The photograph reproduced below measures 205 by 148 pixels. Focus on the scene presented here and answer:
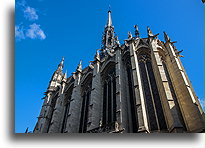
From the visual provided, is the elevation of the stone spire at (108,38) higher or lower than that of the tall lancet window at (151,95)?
higher

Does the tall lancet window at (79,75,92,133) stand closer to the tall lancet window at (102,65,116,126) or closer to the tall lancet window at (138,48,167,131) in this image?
the tall lancet window at (102,65,116,126)

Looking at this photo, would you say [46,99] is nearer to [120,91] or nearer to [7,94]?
[120,91]

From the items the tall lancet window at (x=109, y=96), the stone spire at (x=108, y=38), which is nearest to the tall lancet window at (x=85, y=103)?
the tall lancet window at (x=109, y=96)

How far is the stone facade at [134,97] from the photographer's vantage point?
29.3 feet

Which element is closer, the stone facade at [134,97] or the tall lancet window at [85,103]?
the stone facade at [134,97]

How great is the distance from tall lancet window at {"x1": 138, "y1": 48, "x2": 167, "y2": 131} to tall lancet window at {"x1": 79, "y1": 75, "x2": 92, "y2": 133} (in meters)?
5.85

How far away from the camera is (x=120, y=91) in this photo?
11.2 meters

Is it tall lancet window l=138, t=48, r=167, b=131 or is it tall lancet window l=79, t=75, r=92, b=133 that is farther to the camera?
tall lancet window l=79, t=75, r=92, b=133

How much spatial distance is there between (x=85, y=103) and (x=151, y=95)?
6.90m

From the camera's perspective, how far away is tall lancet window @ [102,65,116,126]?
1174 centimetres

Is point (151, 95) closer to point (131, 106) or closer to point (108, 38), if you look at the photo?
point (131, 106)

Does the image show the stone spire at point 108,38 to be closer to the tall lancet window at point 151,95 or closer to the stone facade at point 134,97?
the stone facade at point 134,97

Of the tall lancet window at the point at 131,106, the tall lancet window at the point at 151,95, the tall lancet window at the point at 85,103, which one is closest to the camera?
the tall lancet window at the point at 151,95

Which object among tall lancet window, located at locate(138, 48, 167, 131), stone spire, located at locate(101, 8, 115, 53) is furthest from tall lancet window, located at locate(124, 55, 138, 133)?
stone spire, located at locate(101, 8, 115, 53)
